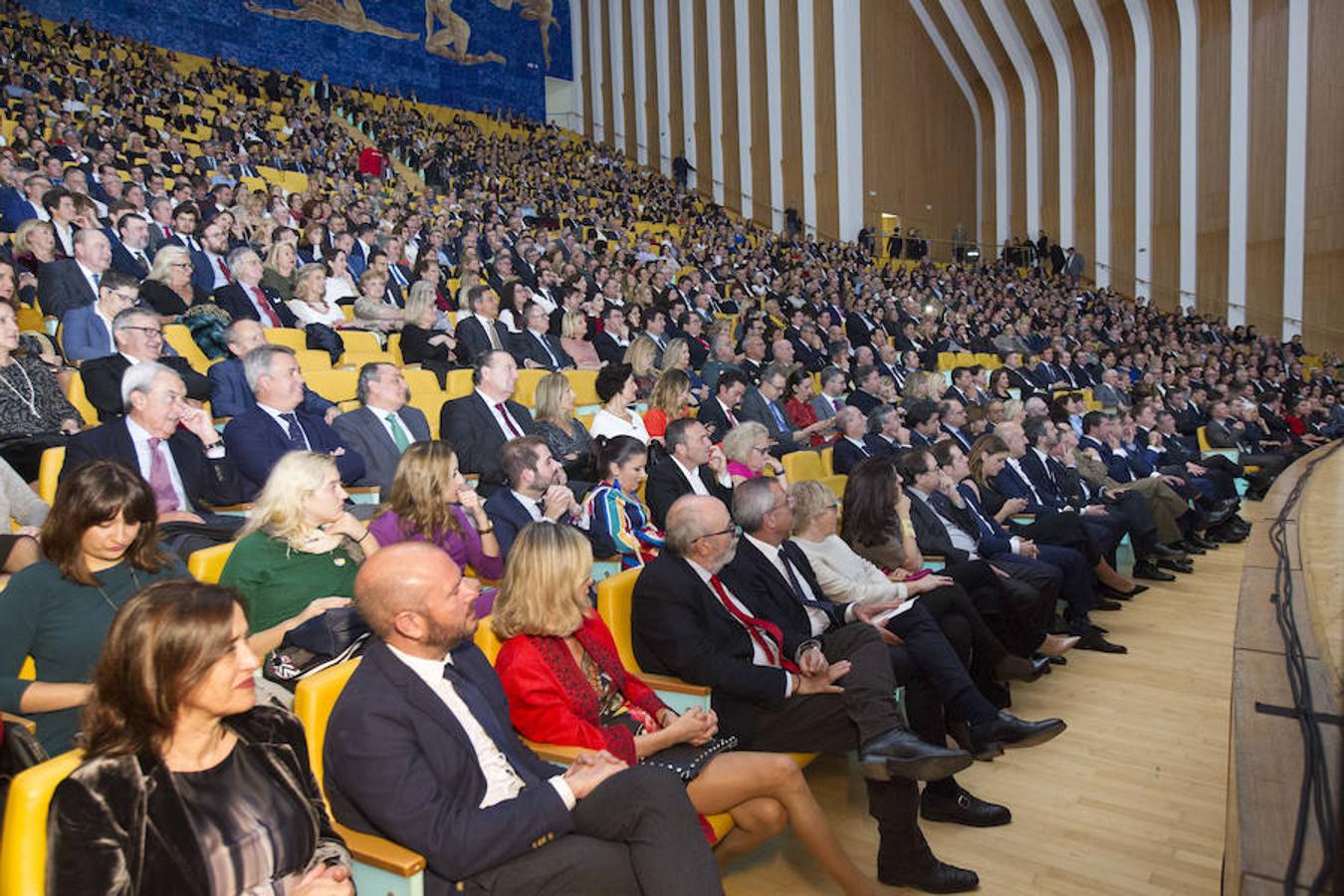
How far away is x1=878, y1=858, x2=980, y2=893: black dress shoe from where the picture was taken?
1.98 m

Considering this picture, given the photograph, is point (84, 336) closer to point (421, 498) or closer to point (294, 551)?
point (421, 498)

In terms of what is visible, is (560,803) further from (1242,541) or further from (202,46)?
(202,46)

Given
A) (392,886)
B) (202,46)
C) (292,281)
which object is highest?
(202,46)

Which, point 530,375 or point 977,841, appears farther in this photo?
point 530,375

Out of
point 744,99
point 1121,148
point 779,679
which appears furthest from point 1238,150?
point 779,679

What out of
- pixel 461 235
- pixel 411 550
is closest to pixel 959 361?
pixel 461 235

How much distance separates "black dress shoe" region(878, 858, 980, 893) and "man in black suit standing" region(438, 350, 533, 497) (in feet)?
6.51

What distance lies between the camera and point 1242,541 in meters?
5.64

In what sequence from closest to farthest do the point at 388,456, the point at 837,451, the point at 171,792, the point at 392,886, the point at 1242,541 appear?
the point at 171,792 < the point at 392,886 < the point at 388,456 < the point at 837,451 < the point at 1242,541

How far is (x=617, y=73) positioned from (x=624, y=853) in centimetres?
1909

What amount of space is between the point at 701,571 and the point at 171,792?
4.36ft

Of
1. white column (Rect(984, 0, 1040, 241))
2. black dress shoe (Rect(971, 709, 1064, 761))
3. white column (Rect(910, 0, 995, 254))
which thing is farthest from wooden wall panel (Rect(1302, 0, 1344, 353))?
black dress shoe (Rect(971, 709, 1064, 761))

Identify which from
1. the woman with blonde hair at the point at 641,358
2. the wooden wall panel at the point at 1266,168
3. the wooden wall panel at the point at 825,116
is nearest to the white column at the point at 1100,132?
the wooden wall panel at the point at 1266,168

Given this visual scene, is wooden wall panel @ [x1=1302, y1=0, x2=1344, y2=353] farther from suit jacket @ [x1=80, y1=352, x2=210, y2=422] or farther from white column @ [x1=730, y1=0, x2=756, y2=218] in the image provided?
suit jacket @ [x1=80, y1=352, x2=210, y2=422]
